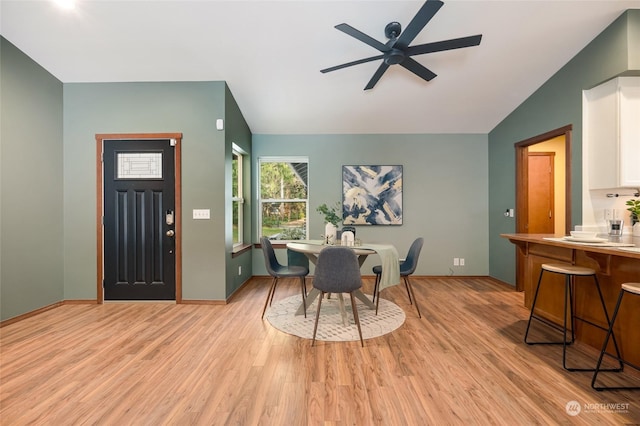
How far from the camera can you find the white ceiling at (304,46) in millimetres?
2584

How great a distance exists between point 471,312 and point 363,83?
124 inches

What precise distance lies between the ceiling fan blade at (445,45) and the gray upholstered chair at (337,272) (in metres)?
1.82

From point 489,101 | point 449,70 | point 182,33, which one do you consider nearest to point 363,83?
point 449,70

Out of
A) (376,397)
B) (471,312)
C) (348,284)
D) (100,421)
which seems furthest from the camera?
(471,312)

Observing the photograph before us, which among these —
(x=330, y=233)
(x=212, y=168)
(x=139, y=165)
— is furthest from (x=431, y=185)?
(x=139, y=165)

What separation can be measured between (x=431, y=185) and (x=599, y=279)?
8.86 ft

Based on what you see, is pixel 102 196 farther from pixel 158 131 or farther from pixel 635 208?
pixel 635 208

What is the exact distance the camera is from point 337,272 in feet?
7.91

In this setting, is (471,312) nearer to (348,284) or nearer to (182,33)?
(348,284)

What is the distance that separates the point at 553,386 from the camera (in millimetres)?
1874

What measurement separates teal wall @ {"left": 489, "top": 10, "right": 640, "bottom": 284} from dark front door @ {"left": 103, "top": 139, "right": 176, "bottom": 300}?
485 centimetres

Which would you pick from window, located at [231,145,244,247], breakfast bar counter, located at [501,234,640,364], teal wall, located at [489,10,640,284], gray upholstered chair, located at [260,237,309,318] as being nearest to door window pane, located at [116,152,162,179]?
window, located at [231,145,244,247]

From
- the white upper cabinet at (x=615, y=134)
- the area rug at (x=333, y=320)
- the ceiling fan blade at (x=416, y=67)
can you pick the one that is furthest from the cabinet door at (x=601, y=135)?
the area rug at (x=333, y=320)

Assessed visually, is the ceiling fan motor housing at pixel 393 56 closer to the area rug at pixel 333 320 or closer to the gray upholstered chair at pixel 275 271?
the gray upholstered chair at pixel 275 271
